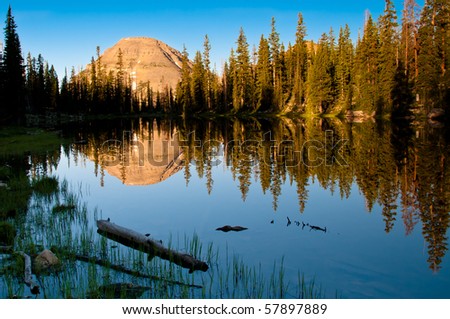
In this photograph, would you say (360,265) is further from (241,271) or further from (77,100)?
(77,100)

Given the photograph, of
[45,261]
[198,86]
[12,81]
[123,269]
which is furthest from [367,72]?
[45,261]

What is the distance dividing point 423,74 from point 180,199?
39.9 metres

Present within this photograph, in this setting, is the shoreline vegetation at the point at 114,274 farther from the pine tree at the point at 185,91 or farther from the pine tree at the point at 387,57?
the pine tree at the point at 185,91

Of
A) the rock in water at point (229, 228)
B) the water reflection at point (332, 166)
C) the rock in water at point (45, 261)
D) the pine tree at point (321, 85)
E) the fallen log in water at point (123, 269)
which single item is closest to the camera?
the fallen log in water at point (123, 269)

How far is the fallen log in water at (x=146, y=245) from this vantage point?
334 inches

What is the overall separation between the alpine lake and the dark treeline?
89.0 feet

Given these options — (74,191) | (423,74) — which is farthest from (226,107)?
(74,191)

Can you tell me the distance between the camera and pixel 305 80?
8194 cm

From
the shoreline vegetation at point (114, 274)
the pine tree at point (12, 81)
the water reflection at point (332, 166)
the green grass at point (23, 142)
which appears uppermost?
the pine tree at point (12, 81)

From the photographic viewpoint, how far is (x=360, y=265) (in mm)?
8906

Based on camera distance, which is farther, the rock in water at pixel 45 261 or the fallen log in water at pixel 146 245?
the fallen log in water at pixel 146 245

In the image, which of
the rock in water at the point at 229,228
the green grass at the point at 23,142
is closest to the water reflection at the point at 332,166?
the green grass at the point at 23,142

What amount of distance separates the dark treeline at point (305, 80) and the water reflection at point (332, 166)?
58.1 feet

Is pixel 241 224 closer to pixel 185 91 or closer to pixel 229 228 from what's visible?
pixel 229 228
